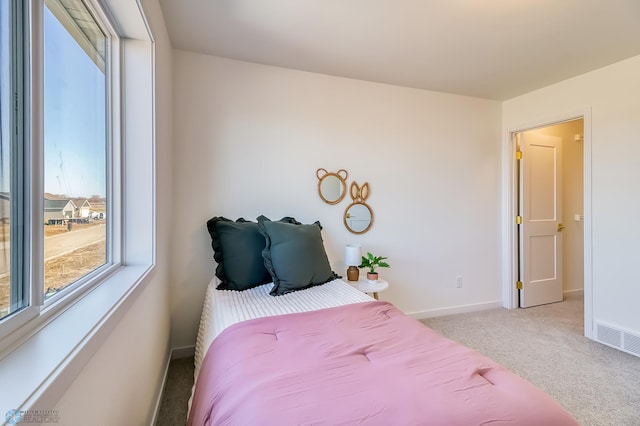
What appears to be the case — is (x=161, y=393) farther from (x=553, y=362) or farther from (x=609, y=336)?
(x=609, y=336)

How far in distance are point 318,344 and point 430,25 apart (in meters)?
2.10

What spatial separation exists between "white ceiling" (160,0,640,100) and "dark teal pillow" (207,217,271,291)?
4.56ft

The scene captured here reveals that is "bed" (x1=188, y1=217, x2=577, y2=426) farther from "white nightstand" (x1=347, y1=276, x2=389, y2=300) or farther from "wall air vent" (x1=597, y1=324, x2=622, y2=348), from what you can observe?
"wall air vent" (x1=597, y1=324, x2=622, y2=348)

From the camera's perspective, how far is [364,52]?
2.31 metres

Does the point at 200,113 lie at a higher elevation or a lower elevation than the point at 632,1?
lower

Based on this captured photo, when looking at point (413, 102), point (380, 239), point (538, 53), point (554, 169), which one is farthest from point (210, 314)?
point (554, 169)

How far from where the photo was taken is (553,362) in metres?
2.23

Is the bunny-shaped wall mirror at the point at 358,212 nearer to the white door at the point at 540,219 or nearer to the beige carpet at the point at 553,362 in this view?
the beige carpet at the point at 553,362

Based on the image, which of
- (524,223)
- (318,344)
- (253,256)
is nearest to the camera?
(318,344)

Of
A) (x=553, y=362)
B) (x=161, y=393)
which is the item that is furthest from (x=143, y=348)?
(x=553, y=362)

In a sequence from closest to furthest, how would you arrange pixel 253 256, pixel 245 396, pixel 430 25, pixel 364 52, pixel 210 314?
pixel 245 396, pixel 210 314, pixel 430 25, pixel 253 256, pixel 364 52

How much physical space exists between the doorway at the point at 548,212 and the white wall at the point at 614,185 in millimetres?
636

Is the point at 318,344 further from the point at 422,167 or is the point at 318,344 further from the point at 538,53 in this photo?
the point at 538,53

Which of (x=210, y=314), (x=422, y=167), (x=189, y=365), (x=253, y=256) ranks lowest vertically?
(x=189, y=365)
